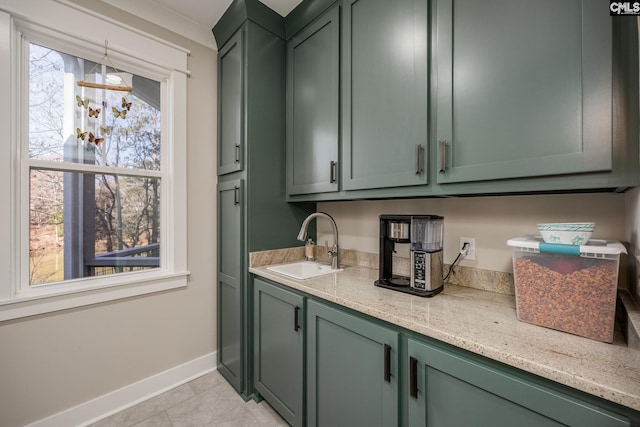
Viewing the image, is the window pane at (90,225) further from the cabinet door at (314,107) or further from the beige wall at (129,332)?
the cabinet door at (314,107)

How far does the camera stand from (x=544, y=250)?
0.83 metres

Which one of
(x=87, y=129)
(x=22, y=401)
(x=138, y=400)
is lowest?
(x=138, y=400)

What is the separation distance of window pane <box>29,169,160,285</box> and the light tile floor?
907 mm

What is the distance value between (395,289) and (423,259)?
0.67 ft

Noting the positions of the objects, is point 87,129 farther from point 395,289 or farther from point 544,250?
point 544,250

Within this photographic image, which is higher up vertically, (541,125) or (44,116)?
(44,116)

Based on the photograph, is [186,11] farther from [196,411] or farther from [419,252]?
[196,411]

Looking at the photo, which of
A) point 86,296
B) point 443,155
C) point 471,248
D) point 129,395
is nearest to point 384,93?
point 443,155

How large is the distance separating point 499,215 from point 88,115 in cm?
245

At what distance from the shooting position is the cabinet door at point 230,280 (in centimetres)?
184

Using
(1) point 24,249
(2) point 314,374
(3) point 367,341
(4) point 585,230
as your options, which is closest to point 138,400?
(1) point 24,249

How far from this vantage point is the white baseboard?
154 cm

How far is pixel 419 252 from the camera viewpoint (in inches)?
49.6

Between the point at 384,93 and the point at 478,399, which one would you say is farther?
the point at 384,93
